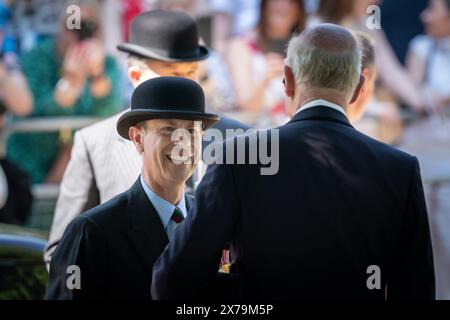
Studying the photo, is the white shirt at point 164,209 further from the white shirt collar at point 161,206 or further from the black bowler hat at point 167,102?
the black bowler hat at point 167,102

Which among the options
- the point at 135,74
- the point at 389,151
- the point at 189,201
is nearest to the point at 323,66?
the point at 389,151

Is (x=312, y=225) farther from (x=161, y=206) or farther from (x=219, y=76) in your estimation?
(x=219, y=76)

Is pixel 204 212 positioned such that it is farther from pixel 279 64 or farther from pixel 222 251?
pixel 279 64

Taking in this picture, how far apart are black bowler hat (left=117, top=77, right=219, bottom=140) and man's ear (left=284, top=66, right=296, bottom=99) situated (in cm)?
31

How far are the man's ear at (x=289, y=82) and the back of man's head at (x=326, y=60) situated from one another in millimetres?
14

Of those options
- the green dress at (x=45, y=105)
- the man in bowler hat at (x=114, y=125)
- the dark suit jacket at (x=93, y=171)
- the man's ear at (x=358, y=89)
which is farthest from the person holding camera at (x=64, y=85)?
the man's ear at (x=358, y=89)

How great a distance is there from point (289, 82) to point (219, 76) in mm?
4236

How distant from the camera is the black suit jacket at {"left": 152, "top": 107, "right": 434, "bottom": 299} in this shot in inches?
133

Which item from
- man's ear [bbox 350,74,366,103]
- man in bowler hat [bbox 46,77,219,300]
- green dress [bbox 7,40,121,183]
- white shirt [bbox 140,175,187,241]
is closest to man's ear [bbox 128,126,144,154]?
man in bowler hat [bbox 46,77,219,300]

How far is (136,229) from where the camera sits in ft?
12.2

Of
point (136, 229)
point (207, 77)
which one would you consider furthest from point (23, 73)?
point (136, 229)

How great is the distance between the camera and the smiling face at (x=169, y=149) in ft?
12.2

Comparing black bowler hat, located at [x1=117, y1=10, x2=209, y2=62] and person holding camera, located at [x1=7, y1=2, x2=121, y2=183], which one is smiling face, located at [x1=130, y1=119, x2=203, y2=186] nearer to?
black bowler hat, located at [x1=117, y1=10, x2=209, y2=62]

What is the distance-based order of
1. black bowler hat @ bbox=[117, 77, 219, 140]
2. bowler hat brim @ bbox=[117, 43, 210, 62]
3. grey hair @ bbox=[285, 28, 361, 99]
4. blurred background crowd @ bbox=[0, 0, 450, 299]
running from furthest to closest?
blurred background crowd @ bbox=[0, 0, 450, 299] → bowler hat brim @ bbox=[117, 43, 210, 62] → black bowler hat @ bbox=[117, 77, 219, 140] → grey hair @ bbox=[285, 28, 361, 99]
